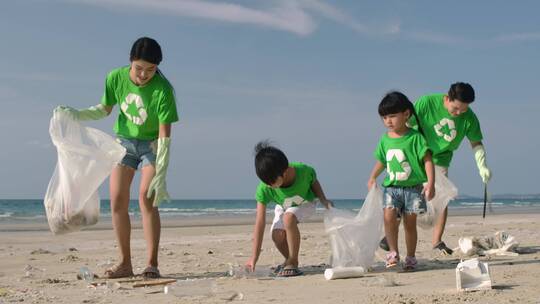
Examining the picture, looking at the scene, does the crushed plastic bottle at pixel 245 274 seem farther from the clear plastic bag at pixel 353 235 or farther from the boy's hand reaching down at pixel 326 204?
the boy's hand reaching down at pixel 326 204

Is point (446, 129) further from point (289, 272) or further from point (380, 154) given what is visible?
point (289, 272)

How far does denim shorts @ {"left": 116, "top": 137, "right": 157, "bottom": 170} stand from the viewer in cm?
482

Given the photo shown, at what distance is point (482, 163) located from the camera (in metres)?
5.88

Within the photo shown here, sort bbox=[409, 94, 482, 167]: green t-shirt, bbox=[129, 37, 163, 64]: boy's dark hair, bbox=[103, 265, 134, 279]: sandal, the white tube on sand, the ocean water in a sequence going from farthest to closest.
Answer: the ocean water < bbox=[409, 94, 482, 167]: green t-shirt < bbox=[103, 265, 134, 279]: sandal < bbox=[129, 37, 163, 64]: boy's dark hair < the white tube on sand

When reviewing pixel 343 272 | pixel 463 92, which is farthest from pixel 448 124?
pixel 343 272

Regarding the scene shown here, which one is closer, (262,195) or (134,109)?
(134,109)

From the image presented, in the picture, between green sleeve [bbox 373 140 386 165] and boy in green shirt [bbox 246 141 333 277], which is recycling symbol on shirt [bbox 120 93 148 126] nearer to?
boy in green shirt [bbox 246 141 333 277]

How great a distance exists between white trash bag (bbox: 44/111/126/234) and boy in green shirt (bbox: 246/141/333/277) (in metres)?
1.13

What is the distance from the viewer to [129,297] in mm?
3777

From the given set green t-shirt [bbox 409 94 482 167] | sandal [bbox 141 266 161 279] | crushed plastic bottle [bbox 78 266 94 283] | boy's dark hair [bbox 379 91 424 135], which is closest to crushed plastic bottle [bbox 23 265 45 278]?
crushed plastic bottle [bbox 78 266 94 283]

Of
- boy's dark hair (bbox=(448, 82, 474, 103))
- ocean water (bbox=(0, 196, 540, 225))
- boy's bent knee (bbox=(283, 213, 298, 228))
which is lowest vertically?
ocean water (bbox=(0, 196, 540, 225))

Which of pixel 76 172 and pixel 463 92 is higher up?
pixel 463 92

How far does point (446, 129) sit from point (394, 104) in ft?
3.94

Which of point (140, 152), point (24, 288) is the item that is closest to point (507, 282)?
point (140, 152)
